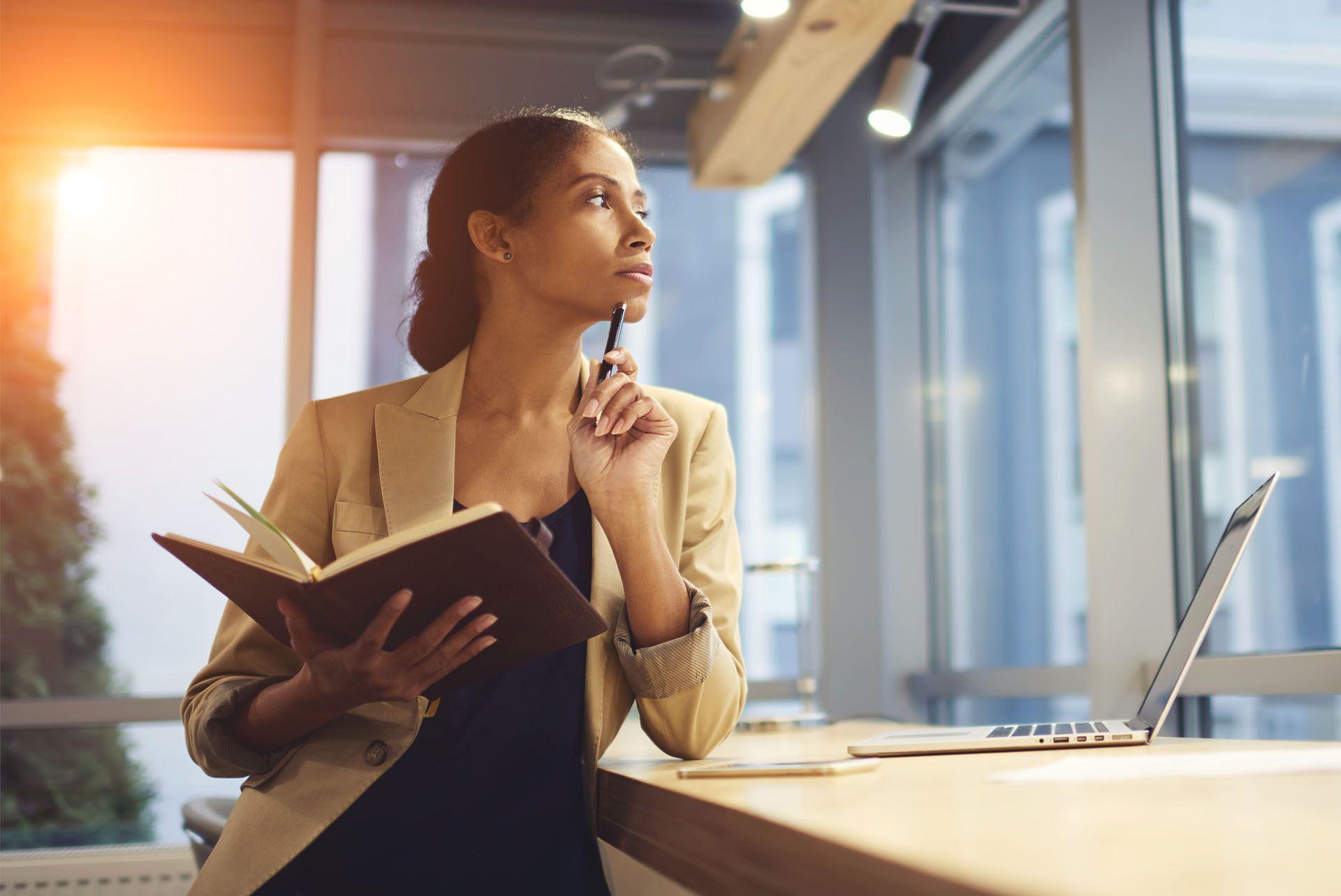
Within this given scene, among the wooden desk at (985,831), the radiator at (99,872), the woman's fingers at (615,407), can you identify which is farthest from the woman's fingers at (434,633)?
the radiator at (99,872)

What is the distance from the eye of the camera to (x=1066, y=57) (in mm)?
3121

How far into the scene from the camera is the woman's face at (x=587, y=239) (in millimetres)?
1585

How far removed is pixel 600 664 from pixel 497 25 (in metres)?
2.89

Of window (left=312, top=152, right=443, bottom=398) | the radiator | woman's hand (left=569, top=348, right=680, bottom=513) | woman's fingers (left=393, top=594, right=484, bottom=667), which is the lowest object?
the radiator

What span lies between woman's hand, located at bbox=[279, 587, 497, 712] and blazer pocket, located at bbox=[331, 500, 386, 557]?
243 mm

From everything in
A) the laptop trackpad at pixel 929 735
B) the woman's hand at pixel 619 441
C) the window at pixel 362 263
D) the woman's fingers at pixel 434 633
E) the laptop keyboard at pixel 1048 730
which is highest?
the window at pixel 362 263

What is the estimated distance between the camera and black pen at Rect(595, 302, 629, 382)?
5.26 feet

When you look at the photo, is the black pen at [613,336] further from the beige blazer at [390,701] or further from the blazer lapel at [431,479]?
the blazer lapel at [431,479]

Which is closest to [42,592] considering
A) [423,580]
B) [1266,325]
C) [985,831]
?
[423,580]

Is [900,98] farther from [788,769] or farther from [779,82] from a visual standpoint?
[788,769]

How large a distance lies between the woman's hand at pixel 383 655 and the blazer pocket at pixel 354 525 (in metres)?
0.24

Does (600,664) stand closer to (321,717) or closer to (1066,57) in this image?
(321,717)

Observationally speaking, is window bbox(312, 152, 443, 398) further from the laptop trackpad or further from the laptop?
the laptop

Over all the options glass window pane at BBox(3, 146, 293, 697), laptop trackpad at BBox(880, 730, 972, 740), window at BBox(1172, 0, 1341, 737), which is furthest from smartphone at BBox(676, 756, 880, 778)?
glass window pane at BBox(3, 146, 293, 697)
